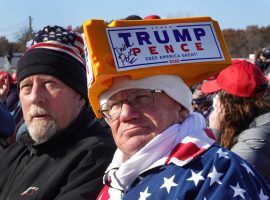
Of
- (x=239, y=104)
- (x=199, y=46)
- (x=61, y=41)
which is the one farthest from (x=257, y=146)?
(x=61, y=41)

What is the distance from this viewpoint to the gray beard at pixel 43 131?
108 inches

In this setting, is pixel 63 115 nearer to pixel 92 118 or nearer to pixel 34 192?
pixel 92 118

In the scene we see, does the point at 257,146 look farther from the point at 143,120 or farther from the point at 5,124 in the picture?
the point at 5,124

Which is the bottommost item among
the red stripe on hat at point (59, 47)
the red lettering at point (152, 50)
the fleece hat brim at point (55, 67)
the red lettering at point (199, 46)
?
the red lettering at point (199, 46)

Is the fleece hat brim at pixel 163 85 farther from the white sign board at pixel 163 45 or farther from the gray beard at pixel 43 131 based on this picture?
the gray beard at pixel 43 131

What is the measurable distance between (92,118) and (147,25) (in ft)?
3.37

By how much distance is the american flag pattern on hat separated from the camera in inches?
114

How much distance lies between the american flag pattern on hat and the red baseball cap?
3.18 ft

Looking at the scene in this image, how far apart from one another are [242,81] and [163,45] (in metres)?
1.34

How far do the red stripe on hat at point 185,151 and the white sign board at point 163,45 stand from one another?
343 mm

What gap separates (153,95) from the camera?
77.7 inches

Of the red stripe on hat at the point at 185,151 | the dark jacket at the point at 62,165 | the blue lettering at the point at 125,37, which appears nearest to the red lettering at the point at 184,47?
the blue lettering at the point at 125,37

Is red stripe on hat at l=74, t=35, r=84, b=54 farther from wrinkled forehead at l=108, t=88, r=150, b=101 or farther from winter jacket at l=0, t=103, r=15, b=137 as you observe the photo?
wrinkled forehead at l=108, t=88, r=150, b=101

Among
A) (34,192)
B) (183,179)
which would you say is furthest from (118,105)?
(34,192)
